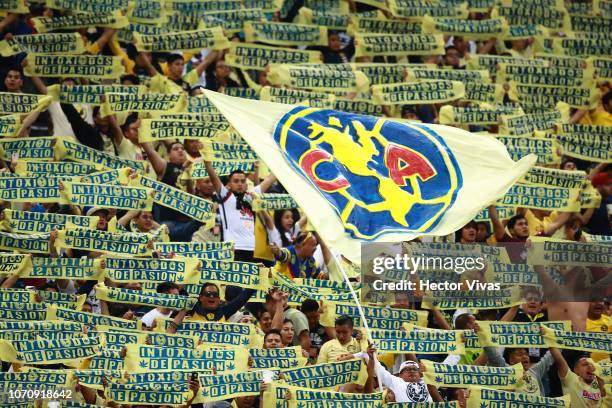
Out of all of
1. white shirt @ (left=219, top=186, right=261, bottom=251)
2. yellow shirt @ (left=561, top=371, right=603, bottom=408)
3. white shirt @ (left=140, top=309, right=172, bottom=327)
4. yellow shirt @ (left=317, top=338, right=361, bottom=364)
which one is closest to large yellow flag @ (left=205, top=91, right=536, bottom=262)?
yellow shirt @ (left=317, top=338, right=361, bottom=364)

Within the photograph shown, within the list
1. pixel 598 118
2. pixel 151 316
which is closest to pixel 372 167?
pixel 151 316

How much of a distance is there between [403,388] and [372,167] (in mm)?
1968

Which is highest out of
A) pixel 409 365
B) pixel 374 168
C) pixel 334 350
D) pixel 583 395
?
pixel 374 168

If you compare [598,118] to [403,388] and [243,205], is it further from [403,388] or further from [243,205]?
[403,388]

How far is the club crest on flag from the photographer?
14422mm

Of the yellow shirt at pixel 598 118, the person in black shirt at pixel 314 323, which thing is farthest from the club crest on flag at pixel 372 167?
the yellow shirt at pixel 598 118

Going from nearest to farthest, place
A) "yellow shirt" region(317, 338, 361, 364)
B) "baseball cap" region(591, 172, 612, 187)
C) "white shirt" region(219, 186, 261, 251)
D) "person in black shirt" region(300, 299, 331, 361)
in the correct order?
"yellow shirt" region(317, 338, 361, 364), "person in black shirt" region(300, 299, 331, 361), "white shirt" region(219, 186, 261, 251), "baseball cap" region(591, 172, 612, 187)

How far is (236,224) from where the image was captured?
1747cm

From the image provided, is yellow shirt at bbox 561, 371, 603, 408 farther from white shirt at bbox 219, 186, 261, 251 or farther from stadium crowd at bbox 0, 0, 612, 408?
white shirt at bbox 219, 186, 261, 251

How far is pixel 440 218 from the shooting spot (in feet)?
47.4

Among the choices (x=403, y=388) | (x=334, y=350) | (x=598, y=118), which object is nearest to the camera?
(x=403, y=388)

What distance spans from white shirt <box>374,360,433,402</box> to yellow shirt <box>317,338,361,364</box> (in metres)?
0.50

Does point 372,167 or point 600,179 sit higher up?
point 600,179

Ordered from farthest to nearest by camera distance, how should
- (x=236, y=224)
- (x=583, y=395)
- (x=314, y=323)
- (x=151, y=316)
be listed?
(x=236, y=224)
(x=314, y=323)
(x=583, y=395)
(x=151, y=316)
